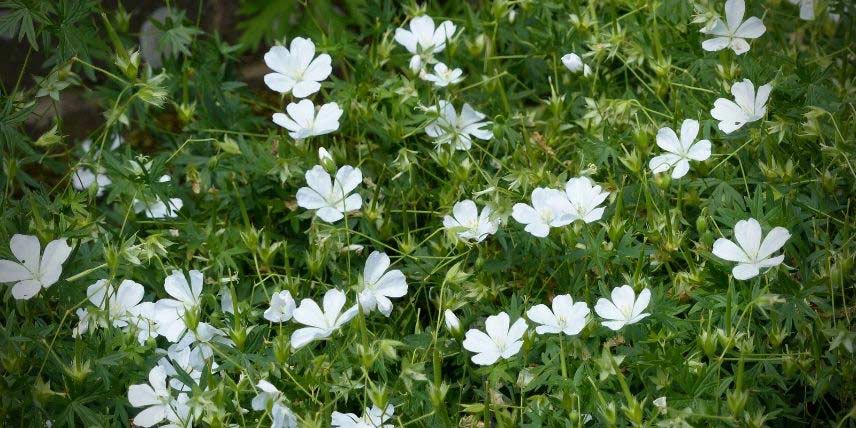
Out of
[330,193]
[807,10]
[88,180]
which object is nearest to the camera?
[330,193]

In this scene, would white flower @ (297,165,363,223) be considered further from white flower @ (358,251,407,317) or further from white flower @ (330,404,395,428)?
white flower @ (330,404,395,428)

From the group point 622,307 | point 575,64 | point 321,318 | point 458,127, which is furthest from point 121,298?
point 575,64

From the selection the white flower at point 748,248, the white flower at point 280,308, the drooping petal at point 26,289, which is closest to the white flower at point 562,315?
the white flower at point 748,248

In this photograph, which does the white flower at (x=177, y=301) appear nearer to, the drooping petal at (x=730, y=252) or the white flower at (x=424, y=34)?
the white flower at (x=424, y=34)

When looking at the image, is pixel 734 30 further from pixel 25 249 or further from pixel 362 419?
pixel 25 249

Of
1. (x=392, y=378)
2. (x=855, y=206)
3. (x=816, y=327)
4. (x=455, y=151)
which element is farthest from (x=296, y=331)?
(x=855, y=206)

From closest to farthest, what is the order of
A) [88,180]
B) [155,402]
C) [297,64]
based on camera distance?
[155,402] → [297,64] → [88,180]
